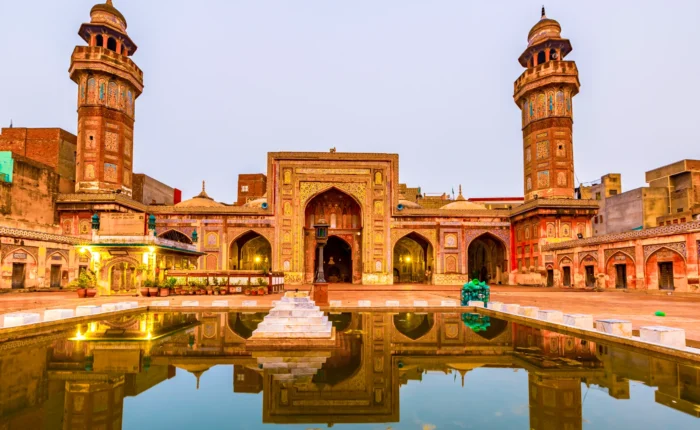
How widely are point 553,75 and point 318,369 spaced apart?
28.3 m

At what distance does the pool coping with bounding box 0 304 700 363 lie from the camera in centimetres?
683

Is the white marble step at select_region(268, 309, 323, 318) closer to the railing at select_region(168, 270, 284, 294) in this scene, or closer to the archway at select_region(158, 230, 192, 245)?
the railing at select_region(168, 270, 284, 294)

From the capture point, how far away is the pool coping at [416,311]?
6.83 metres

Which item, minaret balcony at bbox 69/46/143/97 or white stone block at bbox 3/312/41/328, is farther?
minaret balcony at bbox 69/46/143/97

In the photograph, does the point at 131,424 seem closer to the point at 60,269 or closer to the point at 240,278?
the point at 240,278

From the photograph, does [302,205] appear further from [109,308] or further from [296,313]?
[296,313]

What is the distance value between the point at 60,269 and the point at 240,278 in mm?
10897

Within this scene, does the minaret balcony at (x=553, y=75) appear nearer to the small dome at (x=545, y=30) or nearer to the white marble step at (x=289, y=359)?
the small dome at (x=545, y=30)

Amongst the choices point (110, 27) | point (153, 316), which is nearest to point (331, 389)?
point (153, 316)

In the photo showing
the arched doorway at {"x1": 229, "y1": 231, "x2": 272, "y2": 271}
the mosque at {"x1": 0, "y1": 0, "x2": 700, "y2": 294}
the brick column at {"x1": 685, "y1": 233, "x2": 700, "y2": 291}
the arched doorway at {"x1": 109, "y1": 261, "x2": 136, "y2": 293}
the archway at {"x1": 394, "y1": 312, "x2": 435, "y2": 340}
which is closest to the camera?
the archway at {"x1": 394, "y1": 312, "x2": 435, "y2": 340}

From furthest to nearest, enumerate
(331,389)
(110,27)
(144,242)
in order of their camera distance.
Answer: (110,27) < (144,242) < (331,389)

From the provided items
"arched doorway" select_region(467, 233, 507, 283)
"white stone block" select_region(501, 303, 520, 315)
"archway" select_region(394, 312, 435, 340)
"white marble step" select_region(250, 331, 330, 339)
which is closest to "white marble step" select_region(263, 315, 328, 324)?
"white marble step" select_region(250, 331, 330, 339)

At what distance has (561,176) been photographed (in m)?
28.9

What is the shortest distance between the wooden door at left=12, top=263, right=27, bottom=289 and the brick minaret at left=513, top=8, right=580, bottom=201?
1097 inches
